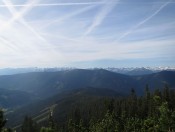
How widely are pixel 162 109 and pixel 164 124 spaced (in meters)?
4.36

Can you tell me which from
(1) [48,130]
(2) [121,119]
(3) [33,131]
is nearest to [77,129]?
(3) [33,131]

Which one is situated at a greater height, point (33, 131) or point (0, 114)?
point (0, 114)

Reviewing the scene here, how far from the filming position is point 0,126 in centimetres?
3925

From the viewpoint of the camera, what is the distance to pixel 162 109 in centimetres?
7569

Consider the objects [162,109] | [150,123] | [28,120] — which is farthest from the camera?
[28,120]

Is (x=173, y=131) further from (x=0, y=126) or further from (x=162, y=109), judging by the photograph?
(x=0, y=126)

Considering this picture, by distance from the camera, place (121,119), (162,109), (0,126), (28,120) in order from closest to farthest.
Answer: (0,126) < (162,109) < (28,120) < (121,119)

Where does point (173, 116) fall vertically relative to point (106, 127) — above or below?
above

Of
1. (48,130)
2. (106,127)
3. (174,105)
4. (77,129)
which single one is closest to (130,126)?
(106,127)

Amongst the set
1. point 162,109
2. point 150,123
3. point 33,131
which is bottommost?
point 33,131

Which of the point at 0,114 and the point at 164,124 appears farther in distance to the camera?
the point at 164,124

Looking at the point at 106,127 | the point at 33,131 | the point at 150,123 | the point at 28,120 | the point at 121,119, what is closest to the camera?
the point at 150,123

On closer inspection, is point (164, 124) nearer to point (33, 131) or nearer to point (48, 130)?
point (48, 130)

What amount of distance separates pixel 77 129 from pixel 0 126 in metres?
130
